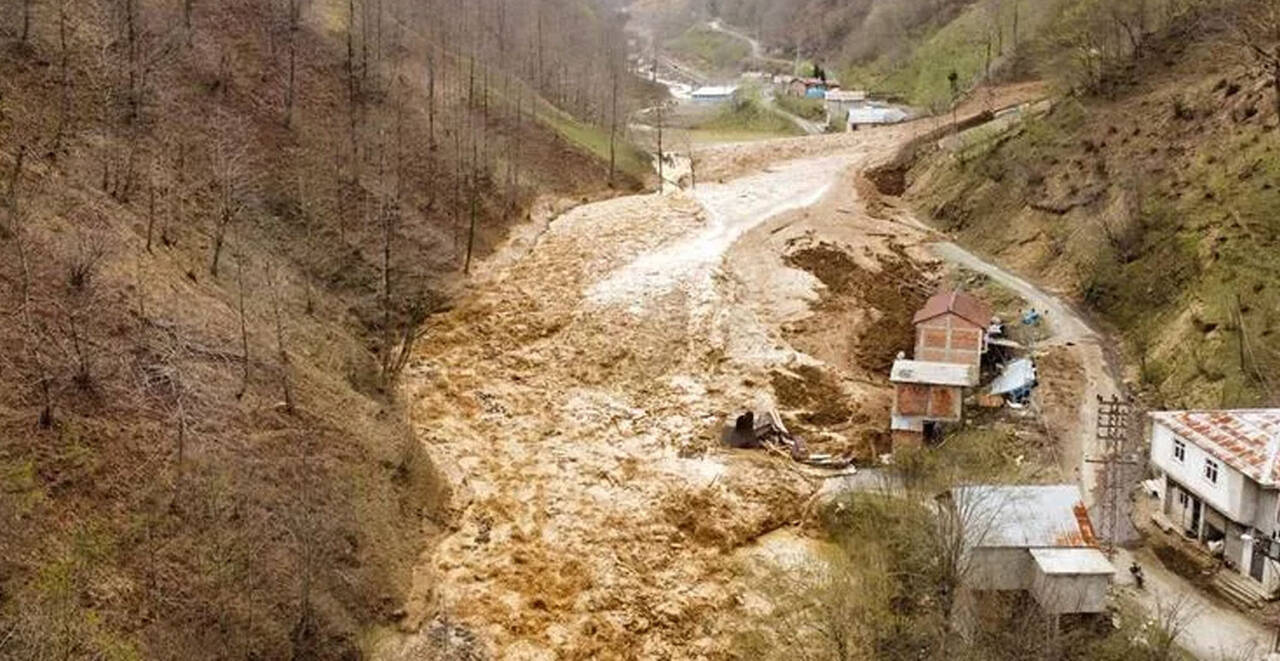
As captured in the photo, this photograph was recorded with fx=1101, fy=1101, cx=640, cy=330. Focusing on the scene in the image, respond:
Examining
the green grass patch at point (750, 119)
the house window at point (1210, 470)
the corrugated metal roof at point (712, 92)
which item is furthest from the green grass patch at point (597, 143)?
the house window at point (1210, 470)

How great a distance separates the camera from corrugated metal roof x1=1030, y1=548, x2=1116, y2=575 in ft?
85.6

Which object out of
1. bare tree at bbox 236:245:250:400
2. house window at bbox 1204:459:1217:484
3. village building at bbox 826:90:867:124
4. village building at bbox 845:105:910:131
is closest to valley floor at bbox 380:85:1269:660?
house window at bbox 1204:459:1217:484

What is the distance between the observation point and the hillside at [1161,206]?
3938 cm

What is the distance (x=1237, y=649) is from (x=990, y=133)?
49.3 m

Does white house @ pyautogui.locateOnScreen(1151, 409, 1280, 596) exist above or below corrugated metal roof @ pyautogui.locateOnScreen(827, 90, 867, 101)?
below

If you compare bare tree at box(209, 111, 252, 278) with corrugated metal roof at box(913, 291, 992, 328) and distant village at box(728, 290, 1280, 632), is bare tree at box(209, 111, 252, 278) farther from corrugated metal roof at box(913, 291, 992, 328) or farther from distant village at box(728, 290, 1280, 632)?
corrugated metal roof at box(913, 291, 992, 328)

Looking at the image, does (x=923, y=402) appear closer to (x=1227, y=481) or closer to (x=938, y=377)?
(x=938, y=377)

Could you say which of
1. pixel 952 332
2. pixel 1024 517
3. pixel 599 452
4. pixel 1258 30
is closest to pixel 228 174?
pixel 599 452

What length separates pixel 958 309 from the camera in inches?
1650

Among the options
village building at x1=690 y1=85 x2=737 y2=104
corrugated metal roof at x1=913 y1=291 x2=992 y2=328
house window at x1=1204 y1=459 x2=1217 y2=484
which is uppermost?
village building at x1=690 y1=85 x2=737 y2=104

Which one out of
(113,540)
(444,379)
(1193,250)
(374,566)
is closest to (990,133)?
(1193,250)

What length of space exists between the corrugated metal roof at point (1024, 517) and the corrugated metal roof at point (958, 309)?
13.7 meters

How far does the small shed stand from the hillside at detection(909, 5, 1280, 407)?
6.26 m

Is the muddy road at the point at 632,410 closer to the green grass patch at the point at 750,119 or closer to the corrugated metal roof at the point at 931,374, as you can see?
the corrugated metal roof at the point at 931,374
